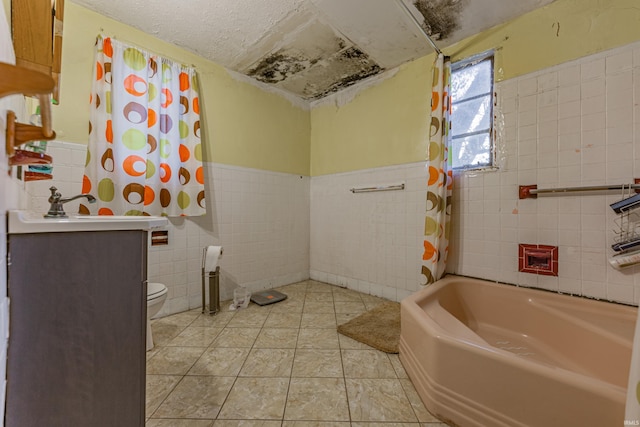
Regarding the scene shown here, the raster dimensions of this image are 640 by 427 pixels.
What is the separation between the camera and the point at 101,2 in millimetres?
1586

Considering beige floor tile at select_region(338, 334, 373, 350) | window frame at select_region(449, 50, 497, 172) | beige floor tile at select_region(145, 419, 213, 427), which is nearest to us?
beige floor tile at select_region(145, 419, 213, 427)

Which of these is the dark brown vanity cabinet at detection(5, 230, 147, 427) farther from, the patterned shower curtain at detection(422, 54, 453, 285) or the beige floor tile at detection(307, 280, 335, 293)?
the beige floor tile at detection(307, 280, 335, 293)

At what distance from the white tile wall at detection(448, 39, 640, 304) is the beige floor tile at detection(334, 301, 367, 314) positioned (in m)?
0.95

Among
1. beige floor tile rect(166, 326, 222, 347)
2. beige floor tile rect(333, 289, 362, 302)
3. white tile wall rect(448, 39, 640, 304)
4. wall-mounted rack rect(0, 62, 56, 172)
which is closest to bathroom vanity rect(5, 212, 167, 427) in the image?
wall-mounted rack rect(0, 62, 56, 172)

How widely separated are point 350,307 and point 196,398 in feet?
4.43

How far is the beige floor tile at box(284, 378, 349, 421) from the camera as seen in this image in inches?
40.8

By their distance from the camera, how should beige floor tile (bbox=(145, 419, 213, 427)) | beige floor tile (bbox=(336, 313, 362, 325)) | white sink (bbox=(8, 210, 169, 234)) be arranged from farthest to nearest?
1. beige floor tile (bbox=(336, 313, 362, 325))
2. beige floor tile (bbox=(145, 419, 213, 427))
3. white sink (bbox=(8, 210, 169, 234))

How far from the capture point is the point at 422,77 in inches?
84.8

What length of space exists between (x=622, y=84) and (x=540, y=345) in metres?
1.56

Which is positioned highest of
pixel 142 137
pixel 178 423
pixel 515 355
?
pixel 142 137

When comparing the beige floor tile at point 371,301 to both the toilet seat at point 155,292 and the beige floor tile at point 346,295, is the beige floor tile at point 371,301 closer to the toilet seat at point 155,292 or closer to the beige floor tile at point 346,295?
the beige floor tile at point 346,295

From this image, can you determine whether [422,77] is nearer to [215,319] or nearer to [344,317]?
[344,317]

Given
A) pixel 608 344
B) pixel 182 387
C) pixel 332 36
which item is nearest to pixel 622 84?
pixel 608 344

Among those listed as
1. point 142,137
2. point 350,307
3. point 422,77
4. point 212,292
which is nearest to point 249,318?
point 212,292
